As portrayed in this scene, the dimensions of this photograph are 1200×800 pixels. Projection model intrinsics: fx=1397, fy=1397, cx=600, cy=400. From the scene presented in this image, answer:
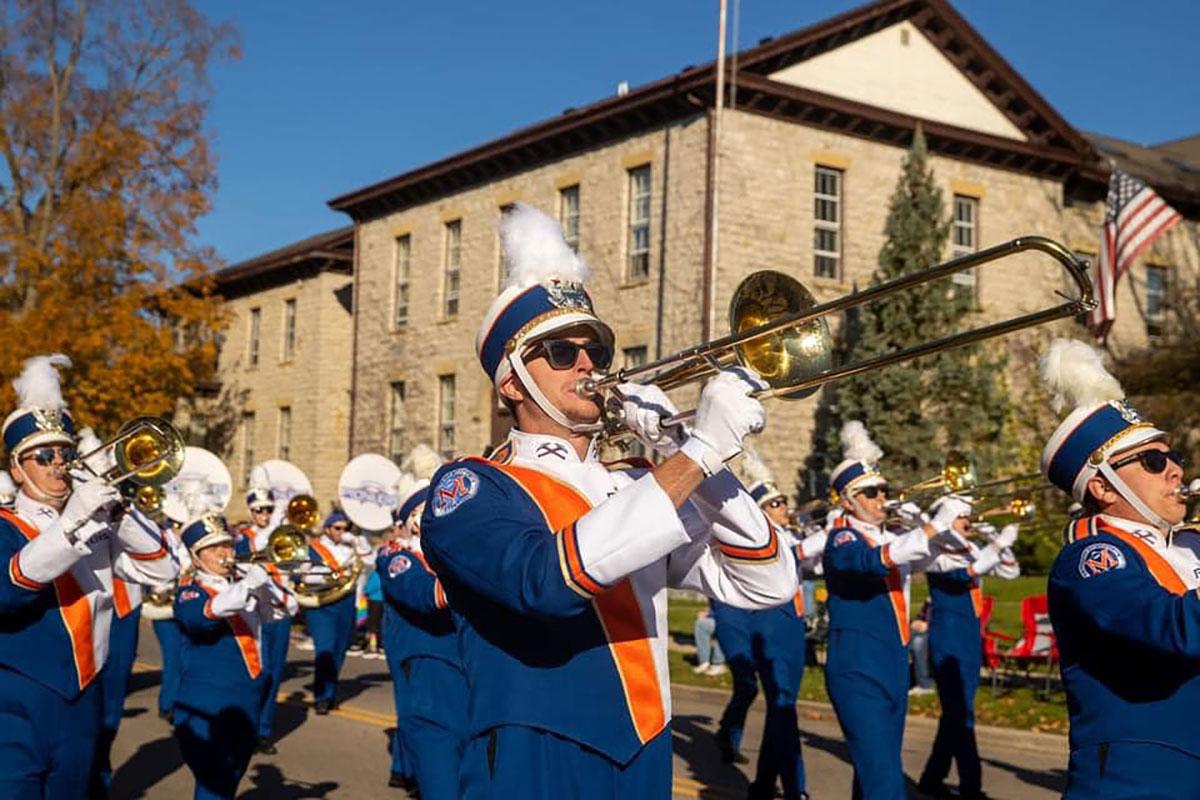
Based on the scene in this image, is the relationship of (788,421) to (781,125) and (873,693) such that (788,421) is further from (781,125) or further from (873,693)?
(873,693)

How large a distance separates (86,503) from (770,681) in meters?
6.39

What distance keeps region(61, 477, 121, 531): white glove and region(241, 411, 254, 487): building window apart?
3556cm

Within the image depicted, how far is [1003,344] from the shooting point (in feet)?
91.8

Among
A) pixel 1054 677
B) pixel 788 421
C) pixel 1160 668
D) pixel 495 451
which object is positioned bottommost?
pixel 1054 677

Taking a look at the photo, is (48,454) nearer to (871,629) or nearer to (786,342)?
(786,342)

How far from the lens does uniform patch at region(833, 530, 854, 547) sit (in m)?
8.49

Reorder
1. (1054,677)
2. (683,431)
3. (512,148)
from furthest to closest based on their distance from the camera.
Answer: (512,148) → (1054,677) → (683,431)

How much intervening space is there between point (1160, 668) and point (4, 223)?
3158 cm

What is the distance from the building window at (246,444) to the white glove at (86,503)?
3556 cm

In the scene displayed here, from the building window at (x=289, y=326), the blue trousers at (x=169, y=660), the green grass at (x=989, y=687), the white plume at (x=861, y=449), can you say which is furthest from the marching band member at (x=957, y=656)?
the building window at (x=289, y=326)

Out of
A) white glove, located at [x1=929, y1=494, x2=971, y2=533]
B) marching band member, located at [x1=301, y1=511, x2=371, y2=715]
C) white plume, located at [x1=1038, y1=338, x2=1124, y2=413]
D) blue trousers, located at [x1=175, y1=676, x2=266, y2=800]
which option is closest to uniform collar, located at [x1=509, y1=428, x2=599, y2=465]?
white plume, located at [x1=1038, y1=338, x2=1124, y2=413]

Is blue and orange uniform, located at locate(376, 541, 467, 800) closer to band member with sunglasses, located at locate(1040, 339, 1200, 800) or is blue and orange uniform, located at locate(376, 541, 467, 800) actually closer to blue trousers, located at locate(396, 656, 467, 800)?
blue trousers, located at locate(396, 656, 467, 800)

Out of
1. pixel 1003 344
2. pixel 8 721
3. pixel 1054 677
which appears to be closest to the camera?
pixel 8 721

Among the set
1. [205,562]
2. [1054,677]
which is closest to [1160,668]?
[205,562]
